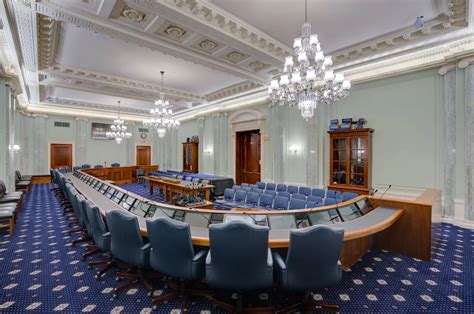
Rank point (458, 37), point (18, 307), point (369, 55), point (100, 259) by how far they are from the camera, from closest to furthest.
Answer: point (18, 307)
point (100, 259)
point (458, 37)
point (369, 55)

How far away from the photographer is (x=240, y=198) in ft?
18.4

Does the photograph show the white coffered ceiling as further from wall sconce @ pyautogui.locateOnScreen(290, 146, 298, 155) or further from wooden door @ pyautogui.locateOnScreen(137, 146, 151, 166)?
wooden door @ pyautogui.locateOnScreen(137, 146, 151, 166)

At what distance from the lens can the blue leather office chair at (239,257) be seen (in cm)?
194

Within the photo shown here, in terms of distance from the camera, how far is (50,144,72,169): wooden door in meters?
12.5

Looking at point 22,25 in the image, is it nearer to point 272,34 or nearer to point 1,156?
point 1,156

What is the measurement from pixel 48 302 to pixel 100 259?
977 millimetres

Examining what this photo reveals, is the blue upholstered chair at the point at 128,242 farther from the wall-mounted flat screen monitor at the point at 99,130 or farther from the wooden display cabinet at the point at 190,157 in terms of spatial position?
the wall-mounted flat screen monitor at the point at 99,130

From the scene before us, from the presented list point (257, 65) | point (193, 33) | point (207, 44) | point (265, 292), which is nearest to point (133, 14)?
point (193, 33)

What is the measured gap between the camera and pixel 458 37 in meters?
4.78

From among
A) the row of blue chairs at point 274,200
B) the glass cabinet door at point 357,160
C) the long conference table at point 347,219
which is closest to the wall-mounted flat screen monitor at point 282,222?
the long conference table at point 347,219

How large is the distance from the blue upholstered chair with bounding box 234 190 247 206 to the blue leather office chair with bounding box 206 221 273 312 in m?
3.38

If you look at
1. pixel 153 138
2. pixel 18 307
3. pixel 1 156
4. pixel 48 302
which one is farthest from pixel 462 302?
pixel 153 138

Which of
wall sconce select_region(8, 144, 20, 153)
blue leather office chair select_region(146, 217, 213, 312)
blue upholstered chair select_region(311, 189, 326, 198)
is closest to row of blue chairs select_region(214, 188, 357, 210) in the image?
blue upholstered chair select_region(311, 189, 326, 198)

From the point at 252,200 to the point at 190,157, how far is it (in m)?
8.56
